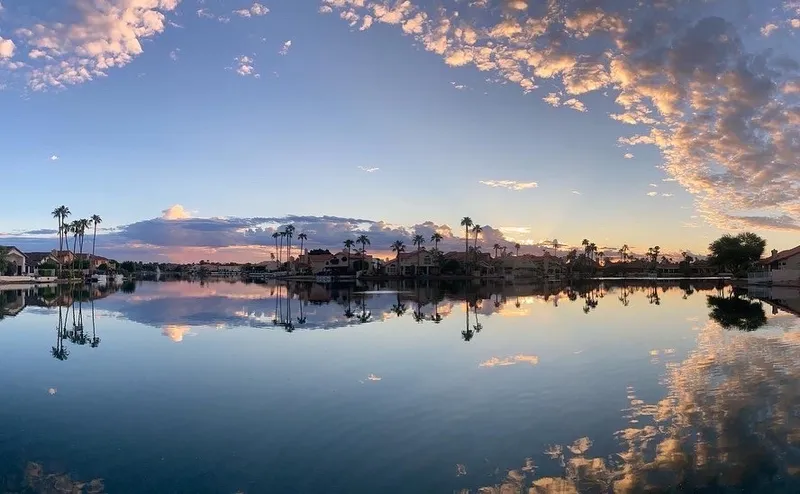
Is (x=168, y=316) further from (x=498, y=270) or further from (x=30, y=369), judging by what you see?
(x=498, y=270)

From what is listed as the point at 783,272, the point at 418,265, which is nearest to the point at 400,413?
the point at 783,272

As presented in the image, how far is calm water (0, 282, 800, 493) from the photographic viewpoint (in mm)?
8297

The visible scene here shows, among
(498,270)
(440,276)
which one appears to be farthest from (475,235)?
(440,276)

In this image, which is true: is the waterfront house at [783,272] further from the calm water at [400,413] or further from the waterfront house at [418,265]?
the waterfront house at [418,265]

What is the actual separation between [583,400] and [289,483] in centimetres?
778

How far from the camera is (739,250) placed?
105438 millimetres

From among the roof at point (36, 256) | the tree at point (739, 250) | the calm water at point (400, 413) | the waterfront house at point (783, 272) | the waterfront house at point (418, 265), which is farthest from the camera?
the waterfront house at point (418, 265)

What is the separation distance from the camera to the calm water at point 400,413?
8.30 meters

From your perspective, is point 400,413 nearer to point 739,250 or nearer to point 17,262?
point 739,250

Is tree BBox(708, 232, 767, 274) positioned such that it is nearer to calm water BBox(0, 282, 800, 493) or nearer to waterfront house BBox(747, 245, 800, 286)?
waterfront house BBox(747, 245, 800, 286)

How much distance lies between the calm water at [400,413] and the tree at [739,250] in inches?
3746

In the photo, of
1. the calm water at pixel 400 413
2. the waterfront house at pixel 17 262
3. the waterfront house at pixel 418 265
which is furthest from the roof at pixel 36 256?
the calm water at pixel 400 413

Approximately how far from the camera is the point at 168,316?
112ft

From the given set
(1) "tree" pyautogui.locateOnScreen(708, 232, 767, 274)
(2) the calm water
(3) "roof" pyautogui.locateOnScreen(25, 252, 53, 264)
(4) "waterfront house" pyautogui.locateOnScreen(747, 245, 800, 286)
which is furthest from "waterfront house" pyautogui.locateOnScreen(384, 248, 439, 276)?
(2) the calm water
